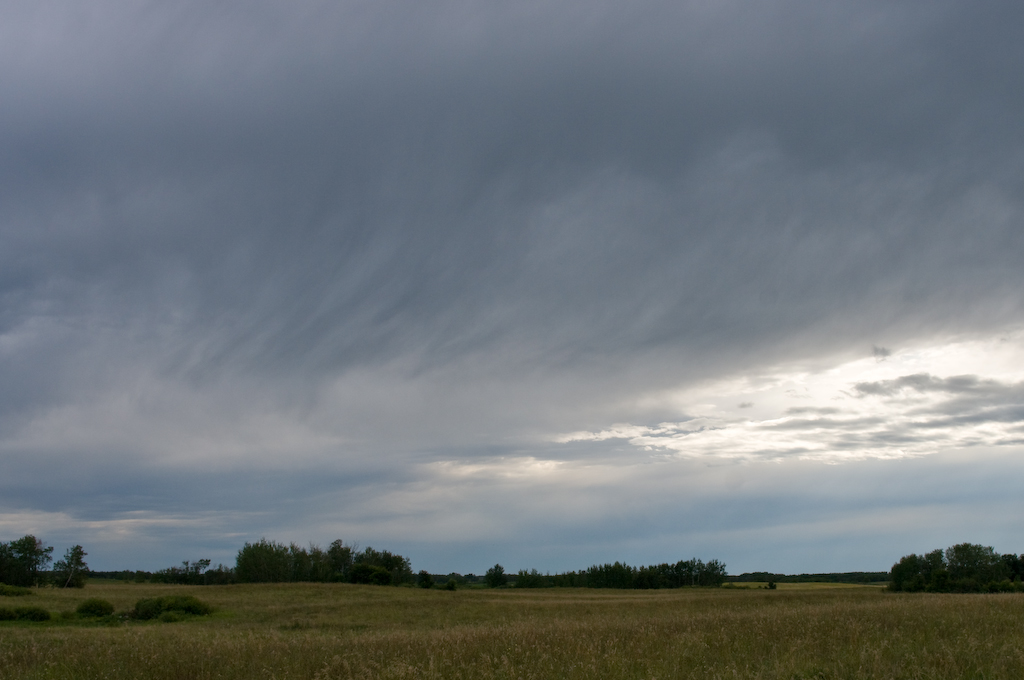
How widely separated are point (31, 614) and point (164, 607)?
6.71m

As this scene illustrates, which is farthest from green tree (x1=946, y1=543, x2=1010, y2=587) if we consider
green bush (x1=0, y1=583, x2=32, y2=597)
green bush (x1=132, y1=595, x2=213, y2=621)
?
green bush (x1=0, y1=583, x2=32, y2=597)

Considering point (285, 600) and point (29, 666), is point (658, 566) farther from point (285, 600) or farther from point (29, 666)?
point (29, 666)

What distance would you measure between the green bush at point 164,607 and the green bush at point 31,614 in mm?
4724

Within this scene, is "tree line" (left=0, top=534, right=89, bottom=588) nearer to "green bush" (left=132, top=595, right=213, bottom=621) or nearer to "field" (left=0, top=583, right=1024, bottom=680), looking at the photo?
"green bush" (left=132, top=595, right=213, bottom=621)

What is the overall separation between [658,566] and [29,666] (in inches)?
4460

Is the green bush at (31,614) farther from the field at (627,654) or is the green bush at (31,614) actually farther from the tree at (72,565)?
the tree at (72,565)

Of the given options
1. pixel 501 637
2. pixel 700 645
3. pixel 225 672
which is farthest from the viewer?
pixel 501 637

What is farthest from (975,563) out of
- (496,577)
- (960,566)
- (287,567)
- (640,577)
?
(287,567)

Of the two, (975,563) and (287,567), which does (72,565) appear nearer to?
Result: (287,567)

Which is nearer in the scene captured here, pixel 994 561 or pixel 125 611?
pixel 125 611

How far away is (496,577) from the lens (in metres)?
118

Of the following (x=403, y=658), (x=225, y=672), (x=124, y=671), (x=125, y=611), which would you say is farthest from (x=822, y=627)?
(x=125, y=611)

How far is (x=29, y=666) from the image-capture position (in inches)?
385

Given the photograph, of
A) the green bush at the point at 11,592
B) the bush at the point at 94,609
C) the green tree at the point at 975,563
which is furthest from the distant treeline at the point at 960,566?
the green bush at the point at 11,592
